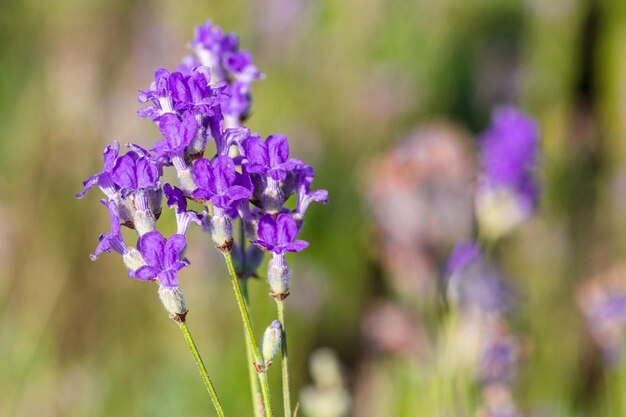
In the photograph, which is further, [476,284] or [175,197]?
[476,284]

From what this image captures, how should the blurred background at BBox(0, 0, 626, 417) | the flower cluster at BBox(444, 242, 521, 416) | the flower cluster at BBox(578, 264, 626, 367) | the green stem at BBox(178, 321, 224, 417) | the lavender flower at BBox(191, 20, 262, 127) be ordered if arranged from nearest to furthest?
the green stem at BBox(178, 321, 224, 417) → the lavender flower at BBox(191, 20, 262, 127) → the flower cluster at BBox(444, 242, 521, 416) → the flower cluster at BBox(578, 264, 626, 367) → the blurred background at BBox(0, 0, 626, 417)

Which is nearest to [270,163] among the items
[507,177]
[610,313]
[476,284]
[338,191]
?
[507,177]

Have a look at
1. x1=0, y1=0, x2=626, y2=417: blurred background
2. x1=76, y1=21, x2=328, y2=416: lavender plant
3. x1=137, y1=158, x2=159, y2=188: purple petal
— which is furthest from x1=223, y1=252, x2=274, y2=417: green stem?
x1=0, y1=0, x2=626, y2=417: blurred background

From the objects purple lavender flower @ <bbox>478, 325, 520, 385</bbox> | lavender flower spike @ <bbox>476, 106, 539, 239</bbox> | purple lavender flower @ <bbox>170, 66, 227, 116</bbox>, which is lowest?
purple lavender flower @ <bbox>170, 66, 227, 116</bbox>

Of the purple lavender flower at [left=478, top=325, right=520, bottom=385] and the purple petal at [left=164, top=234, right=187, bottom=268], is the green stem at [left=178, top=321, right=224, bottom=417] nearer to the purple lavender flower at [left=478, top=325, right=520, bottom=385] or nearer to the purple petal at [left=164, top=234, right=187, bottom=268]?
the purple petal at [left=164, top=234, right=187, bottom=268]

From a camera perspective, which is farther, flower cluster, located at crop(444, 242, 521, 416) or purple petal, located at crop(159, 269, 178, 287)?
flower cluster, located at crop(444, 242, 521, 416)

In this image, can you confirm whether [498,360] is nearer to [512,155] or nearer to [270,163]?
[512,155]
